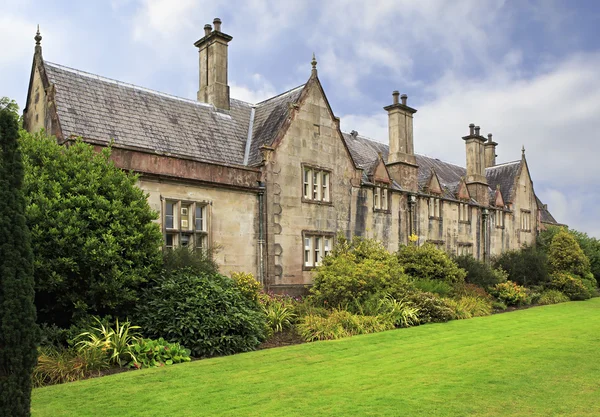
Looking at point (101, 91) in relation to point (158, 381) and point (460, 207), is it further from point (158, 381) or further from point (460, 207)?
point (460, 207)

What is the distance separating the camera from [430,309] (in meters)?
19.8

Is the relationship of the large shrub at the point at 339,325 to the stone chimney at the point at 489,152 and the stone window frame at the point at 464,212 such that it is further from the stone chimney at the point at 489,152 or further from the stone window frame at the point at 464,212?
the stone chimney at the point at 489,152

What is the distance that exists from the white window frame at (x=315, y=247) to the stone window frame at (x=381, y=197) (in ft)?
12.2

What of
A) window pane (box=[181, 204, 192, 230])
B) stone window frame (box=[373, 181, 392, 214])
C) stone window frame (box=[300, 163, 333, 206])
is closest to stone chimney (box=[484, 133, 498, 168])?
stone window frame (box=[373, 181, 392, 214])

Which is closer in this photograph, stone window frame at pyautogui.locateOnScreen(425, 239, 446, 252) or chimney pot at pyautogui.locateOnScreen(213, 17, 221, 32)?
chimney pot at pyautogui.locateOnScreen(213, 17, 221, 32)

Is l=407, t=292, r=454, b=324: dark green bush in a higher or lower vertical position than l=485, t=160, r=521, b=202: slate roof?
lower

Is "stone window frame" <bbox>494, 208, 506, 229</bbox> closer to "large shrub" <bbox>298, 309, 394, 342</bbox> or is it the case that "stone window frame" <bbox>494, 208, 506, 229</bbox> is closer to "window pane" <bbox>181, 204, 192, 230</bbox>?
"large shrub" <bbox>298, 309, 394, 342</bbox>

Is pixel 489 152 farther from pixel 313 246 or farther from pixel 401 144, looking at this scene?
pixel 313 246

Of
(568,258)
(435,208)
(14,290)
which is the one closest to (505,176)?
(568,258)

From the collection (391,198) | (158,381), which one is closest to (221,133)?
(391,198)

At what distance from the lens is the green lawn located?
27.7 feet

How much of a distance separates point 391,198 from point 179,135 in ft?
36.2

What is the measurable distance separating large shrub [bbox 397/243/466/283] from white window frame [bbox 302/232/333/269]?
12.2 feet

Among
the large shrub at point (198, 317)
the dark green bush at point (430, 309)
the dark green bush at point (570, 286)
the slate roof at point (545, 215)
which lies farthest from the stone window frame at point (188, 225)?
→ the slate roof at point (545, 215)
